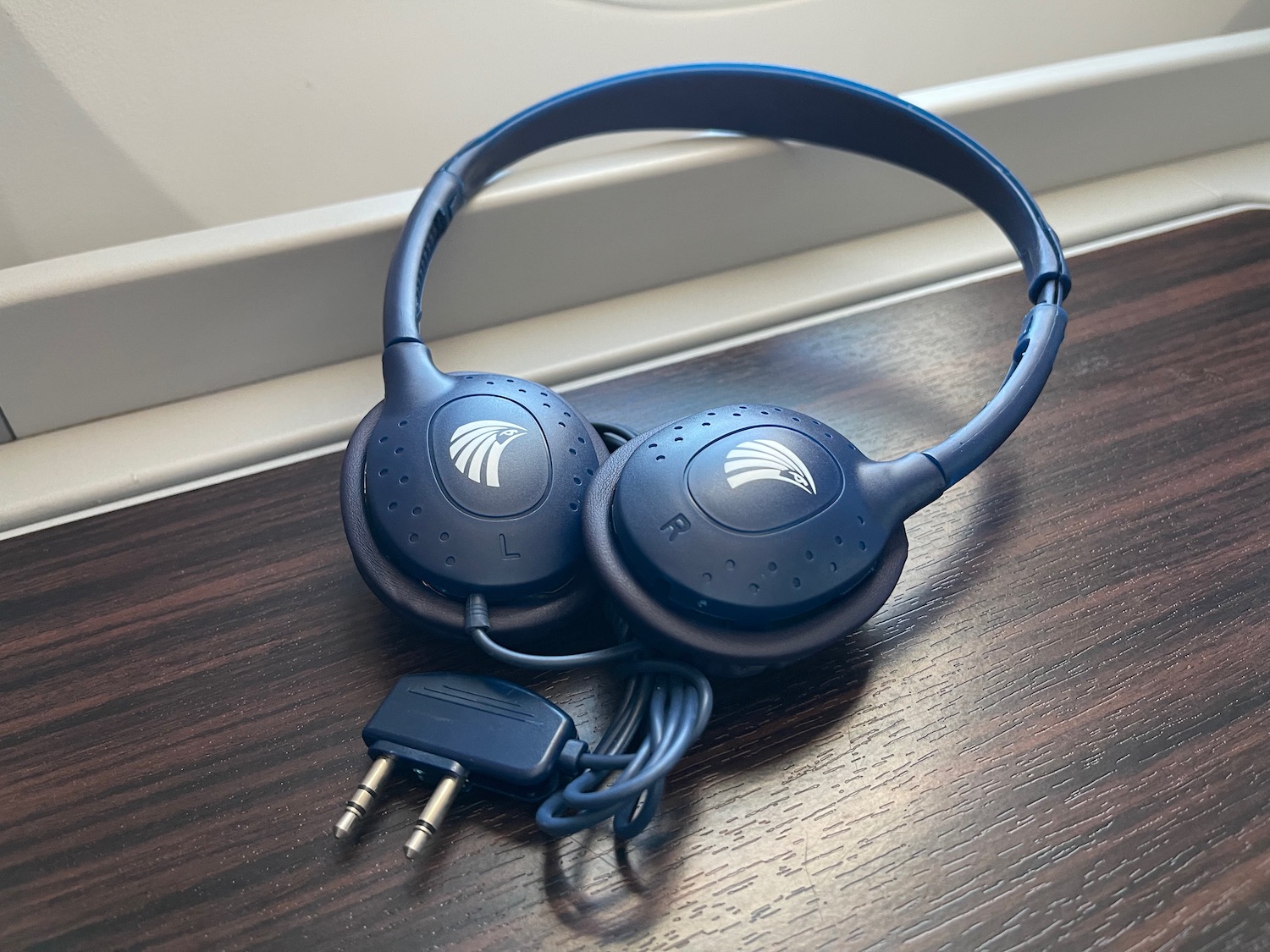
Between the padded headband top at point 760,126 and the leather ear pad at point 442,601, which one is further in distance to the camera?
the padded headband top at point 760,126

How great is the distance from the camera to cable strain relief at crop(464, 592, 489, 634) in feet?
1.14

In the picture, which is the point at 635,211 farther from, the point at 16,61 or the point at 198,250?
the point at 16,61

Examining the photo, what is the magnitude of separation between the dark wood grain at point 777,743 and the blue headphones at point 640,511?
4cm

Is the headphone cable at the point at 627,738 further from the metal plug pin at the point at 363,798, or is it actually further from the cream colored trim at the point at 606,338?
the cream colored trim at the point at 606,338

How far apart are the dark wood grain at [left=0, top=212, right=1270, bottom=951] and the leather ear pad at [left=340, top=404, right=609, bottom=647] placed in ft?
0.10

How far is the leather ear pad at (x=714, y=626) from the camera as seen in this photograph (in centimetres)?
34

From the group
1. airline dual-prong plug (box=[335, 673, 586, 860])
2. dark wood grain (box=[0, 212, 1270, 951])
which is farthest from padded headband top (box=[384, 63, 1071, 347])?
airline dual-prong plug (box=[335, 673, 586, 860])

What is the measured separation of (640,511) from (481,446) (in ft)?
0.22

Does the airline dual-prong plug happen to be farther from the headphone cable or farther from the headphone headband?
the headphone headband

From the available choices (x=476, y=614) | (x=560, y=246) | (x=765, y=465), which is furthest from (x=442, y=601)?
(x=560, y=246)

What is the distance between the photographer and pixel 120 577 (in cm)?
42

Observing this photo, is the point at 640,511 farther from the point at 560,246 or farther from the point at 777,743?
the point at 560,246

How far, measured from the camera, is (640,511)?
0.35 m

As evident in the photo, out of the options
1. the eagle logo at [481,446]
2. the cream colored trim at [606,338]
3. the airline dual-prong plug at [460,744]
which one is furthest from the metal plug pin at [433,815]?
the cream colored trim at [606,338]
